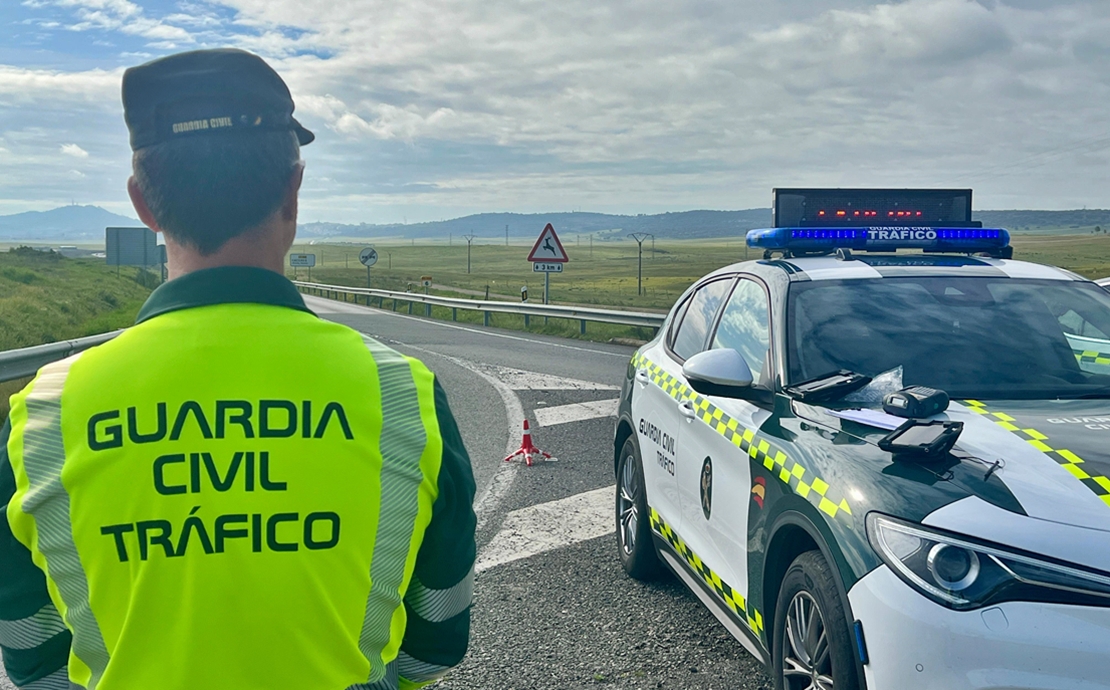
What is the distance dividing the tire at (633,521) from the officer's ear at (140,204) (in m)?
3.82

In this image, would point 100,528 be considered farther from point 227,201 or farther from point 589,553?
point 589,553

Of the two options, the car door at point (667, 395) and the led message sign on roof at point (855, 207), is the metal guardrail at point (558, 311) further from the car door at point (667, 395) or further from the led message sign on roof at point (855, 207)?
the led message sign on roof at point (855, 207)

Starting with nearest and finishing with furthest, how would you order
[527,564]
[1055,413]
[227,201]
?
1. [227,201]
2. [1055,413]
3. [527,564]

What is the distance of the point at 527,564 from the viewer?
225 inches

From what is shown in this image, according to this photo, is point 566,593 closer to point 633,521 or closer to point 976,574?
point 633,521

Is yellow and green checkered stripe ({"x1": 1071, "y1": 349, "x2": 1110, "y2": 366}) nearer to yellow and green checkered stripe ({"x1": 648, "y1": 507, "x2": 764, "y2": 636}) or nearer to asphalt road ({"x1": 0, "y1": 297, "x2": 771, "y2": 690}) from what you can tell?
yellow and green checkered stripe ({"x1": 648, "y1": 507, "x2": 764, "y2": 636})

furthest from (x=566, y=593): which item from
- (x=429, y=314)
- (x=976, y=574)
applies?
(x=429, y=314)

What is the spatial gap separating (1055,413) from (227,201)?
2994 mm

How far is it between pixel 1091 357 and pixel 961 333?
549 mm

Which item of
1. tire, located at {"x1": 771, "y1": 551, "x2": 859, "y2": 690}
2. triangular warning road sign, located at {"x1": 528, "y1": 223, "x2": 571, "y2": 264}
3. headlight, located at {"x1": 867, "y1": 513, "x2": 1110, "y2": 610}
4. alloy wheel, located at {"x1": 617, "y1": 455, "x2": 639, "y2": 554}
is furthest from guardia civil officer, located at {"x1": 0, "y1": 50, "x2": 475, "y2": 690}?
triangular warning road sign, located at {"x1": 528, "y1": 223, "x2": 571, "y2": 264}

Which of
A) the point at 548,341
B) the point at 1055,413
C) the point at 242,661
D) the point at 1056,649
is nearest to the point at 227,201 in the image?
the point at 242,661

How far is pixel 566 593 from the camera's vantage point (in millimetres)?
5227

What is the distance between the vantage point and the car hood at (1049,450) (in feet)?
8.93

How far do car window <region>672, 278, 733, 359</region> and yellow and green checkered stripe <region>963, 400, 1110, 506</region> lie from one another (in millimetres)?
1748
